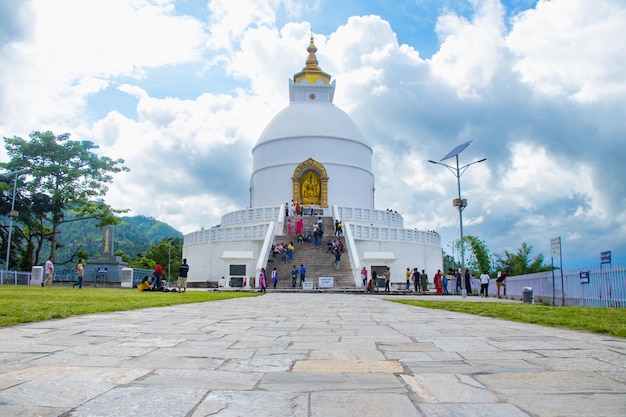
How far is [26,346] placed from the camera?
448 centimetres

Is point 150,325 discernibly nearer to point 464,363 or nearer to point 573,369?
point 464,363

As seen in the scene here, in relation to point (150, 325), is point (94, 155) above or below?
above

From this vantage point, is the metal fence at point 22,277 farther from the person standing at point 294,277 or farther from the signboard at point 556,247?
the signboard at point 556,247

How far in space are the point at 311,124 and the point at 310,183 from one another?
4836 millimetres

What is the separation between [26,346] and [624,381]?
14.8 ft

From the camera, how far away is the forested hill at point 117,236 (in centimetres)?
8731

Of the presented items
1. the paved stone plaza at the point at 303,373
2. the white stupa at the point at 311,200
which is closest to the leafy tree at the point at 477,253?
the white stupa at the point at 311,200

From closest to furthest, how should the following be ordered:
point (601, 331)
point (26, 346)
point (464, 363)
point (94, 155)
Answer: point (464, 363) < point (26, 346) < point (601, 331) < point (94, 155)

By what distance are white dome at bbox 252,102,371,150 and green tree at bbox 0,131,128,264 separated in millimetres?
12596

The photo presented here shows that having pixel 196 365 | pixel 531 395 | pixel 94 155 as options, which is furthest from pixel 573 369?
pixel 94 155

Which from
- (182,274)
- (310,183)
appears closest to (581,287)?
(182,274)

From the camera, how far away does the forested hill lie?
8731 cm

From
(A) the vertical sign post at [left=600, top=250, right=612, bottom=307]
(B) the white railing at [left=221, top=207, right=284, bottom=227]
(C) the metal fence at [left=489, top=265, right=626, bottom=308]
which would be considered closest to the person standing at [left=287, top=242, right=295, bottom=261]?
(B) the white railing at [left=221, top=207, right=284, bottom=227]

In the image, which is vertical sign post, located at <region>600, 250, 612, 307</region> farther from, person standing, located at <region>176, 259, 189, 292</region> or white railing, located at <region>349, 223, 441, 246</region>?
white railing, located at <region>349, 223, 441, 246</region>
